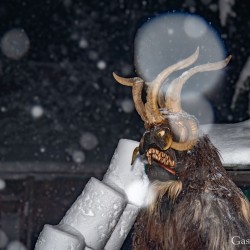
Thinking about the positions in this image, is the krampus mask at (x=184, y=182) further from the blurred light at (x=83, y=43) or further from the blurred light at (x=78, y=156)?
the blurred light at (x=83, y=43)

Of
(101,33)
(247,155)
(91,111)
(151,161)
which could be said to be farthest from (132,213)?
(101,33)

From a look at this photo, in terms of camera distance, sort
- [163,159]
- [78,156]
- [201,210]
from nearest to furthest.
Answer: [201,210], [163,159], [78,156]

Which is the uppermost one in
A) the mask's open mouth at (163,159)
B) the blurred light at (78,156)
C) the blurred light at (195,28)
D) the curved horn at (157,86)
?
the blurred light at (195,28)

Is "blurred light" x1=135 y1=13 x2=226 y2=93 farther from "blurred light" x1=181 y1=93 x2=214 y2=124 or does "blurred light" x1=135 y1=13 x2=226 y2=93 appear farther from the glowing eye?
the glowing eye

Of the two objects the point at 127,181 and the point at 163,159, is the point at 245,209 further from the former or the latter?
the point at 127,181

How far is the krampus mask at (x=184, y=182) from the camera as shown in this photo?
2.41 meters

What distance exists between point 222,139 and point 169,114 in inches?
44.9

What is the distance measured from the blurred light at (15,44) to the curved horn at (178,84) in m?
7.49

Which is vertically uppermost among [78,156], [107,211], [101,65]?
[101,65]

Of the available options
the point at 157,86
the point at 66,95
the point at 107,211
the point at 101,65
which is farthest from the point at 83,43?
the point at 157,86

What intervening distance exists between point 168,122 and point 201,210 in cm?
56

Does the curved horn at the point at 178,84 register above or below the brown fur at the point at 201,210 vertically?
above

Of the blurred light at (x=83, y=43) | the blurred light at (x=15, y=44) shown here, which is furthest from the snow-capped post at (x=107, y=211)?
the blurred light at (x=83, y=43)

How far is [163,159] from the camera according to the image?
2.53 m
